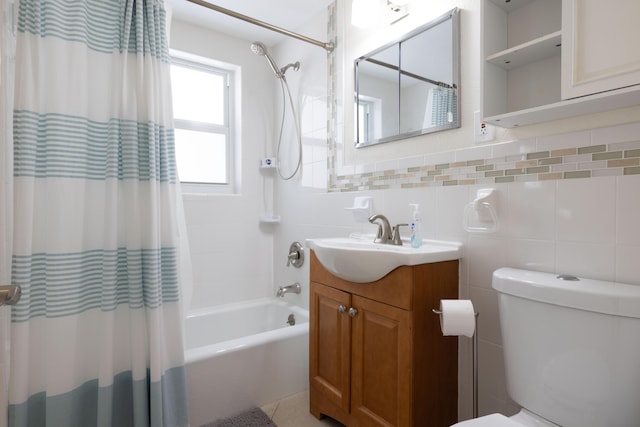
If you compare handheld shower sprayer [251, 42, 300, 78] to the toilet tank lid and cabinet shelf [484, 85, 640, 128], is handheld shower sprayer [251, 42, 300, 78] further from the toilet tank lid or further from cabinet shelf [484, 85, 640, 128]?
the toilet tank lid

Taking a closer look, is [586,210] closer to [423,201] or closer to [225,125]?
[423,201]

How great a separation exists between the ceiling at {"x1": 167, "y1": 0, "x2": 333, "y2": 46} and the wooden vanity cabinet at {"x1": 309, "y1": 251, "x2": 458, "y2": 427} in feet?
5.61

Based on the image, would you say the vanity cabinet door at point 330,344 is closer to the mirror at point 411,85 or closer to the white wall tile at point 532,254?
the white wall tile at point 532,254

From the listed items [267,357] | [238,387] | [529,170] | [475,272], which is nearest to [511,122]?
[529,170]

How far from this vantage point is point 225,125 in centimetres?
259

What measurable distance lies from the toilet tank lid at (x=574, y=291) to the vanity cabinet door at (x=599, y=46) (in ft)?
1.71

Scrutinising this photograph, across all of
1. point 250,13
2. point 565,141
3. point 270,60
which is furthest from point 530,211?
point 250,13

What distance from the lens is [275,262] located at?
104 inches

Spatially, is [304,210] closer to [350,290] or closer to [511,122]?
[350,290]

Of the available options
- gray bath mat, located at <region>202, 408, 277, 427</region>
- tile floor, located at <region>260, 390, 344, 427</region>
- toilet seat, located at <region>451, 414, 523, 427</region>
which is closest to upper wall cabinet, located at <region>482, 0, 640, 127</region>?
toilet seat, located at <region>451, 414, 523, 427</region>

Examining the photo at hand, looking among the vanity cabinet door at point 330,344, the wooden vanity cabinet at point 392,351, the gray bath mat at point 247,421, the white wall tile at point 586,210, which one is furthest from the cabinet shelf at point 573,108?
the gray bath mat at point 247,421

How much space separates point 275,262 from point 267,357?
940mm

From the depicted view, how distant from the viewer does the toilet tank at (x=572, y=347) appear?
2.75 feet

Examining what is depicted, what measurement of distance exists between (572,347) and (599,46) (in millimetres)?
804
